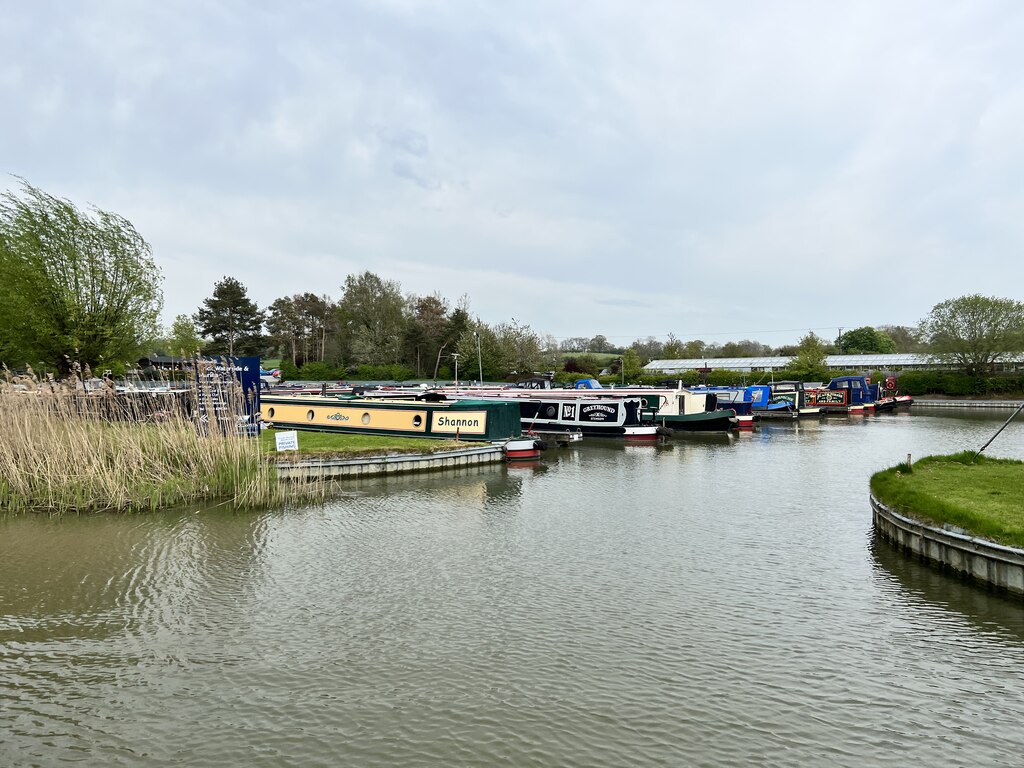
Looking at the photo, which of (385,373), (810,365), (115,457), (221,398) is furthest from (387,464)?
(810,365)

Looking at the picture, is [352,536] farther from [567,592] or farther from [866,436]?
[866,436]

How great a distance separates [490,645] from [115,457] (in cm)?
971

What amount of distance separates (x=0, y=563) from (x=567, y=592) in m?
8.15

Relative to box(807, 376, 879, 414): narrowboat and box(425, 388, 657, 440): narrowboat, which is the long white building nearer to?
box(807, 376, 879, 414): narrowboat

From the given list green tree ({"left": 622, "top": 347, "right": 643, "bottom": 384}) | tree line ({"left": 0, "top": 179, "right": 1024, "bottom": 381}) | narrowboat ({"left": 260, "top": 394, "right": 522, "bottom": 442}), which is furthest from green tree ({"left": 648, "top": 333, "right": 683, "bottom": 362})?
narrowboat ({"left": 260, "top": 394, "right": 522, "bottom": 442})

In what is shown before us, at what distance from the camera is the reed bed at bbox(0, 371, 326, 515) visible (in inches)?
468

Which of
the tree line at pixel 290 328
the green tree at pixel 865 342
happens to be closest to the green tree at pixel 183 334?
the tree line at pixel 290 328

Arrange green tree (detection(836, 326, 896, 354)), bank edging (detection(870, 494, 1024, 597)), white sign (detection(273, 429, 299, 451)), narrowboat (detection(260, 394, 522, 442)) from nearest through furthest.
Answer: bank edging (detection(870, 494, 1024, 597)) → white sign (detection(273, 429, 299, 451)) → narrowboat (detection(260, 394, 522, 442)) → green tree (detection(836, 326, 896, 354))

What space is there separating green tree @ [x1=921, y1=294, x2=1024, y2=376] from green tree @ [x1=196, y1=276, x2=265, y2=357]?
6883 cm

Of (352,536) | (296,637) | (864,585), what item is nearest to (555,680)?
(296,637)

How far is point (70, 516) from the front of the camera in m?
11.6

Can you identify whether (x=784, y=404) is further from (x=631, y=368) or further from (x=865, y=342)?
(x=865, y=342)

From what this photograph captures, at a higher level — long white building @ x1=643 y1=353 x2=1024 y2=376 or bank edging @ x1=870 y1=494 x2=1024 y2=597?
long white building @ x1=643 y1=353 x2=1024 y2=376

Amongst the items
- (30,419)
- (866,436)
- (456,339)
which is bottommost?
(866,436)
